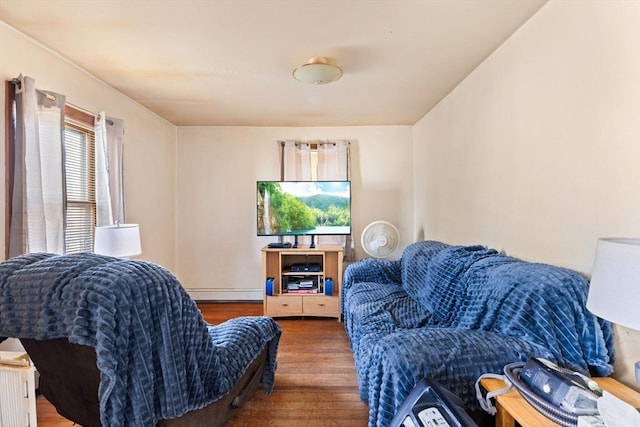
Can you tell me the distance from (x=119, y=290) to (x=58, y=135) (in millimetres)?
1712

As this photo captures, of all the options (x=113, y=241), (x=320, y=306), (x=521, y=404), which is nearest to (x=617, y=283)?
(x=521, y=404)

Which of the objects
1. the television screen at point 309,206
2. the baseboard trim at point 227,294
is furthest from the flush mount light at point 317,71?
the baseboard trim at point 227,294

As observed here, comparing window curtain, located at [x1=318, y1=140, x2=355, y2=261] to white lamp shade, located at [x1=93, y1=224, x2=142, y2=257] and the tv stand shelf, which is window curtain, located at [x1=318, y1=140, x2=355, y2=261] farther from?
white lamp shade, located at [x1=93, y1=224, x2=142, y2=257]

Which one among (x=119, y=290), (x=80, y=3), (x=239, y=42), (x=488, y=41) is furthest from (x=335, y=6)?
(x=119, y=290)

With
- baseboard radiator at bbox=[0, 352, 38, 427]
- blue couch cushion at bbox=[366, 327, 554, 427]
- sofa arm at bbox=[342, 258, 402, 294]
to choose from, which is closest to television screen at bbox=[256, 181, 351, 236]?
sofa arm at bbox=[342, 258, 402, 294]

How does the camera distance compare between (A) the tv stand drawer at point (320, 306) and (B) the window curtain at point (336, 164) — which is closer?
(A) the tv stand drawer at point (320, 306)

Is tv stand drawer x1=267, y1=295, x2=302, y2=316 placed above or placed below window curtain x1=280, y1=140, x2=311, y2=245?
below

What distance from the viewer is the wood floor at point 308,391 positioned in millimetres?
1823

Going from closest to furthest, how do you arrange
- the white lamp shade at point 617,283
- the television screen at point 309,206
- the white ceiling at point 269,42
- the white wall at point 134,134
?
the white lamp shade at point 617,283, the white ceiling at point 269,42, the white wall at point 134,134, the television screen at point 309,206

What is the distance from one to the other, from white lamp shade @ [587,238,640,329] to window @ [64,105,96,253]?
304 centimetres

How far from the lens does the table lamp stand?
2.75ft

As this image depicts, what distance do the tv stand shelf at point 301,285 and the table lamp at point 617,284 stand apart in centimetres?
262

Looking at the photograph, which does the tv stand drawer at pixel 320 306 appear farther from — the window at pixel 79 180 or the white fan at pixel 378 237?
the window at pixel 79 180

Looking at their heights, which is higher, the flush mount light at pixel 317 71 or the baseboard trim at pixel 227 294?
the flush mount light at pixel 317 71
